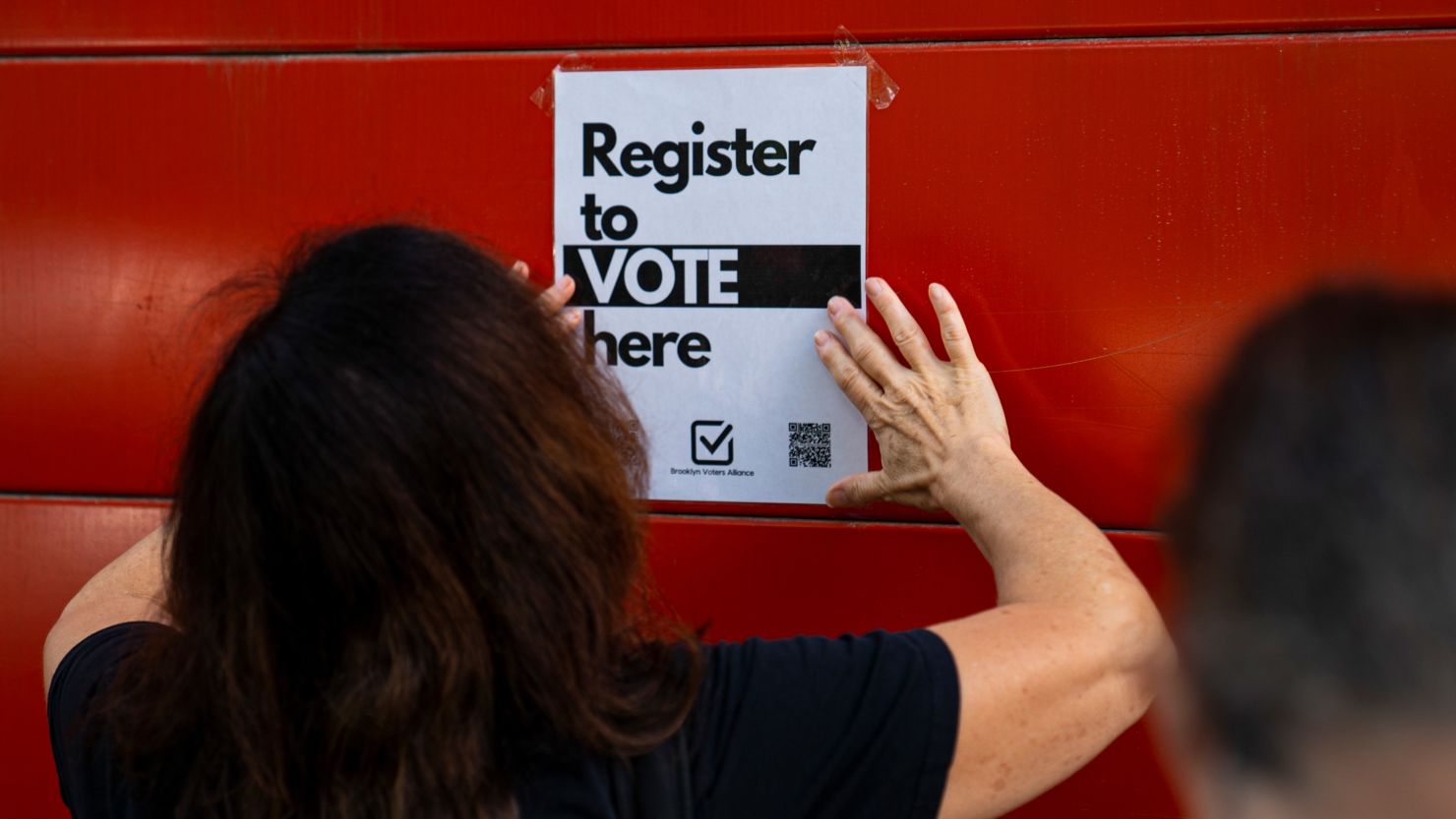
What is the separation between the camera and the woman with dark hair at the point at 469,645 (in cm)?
83

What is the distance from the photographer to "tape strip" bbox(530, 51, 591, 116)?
1361 millimetres

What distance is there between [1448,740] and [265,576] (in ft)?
2.43

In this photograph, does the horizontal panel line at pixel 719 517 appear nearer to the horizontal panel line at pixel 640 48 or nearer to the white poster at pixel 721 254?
the white poster at pixel 721 254

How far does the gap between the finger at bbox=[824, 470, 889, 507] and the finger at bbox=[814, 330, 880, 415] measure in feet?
0.24

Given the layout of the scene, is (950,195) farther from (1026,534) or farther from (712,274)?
(1026,534)

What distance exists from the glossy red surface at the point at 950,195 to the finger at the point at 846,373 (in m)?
0.10

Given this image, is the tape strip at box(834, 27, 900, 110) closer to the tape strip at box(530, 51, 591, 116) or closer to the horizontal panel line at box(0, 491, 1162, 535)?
the tape strip at box(530, 51, 591, 116)

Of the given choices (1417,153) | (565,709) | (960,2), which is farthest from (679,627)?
(1417,153)

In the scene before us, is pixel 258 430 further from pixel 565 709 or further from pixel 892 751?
pixel 892 751

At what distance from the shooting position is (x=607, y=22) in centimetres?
136

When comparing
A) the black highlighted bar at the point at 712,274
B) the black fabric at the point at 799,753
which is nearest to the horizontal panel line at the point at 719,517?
the black highlighted bar at the point at 712,274

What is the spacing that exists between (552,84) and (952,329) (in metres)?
0.54

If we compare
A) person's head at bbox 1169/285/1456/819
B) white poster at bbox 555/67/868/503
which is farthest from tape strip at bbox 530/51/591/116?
person's head at bbox 1169/285/1456/819

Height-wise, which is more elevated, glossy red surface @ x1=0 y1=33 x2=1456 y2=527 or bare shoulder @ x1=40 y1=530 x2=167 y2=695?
glossy red surface @ x1=0 y1=33 x2=1456 y2=527
